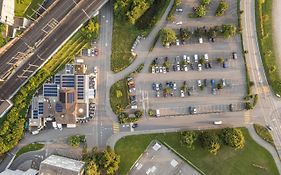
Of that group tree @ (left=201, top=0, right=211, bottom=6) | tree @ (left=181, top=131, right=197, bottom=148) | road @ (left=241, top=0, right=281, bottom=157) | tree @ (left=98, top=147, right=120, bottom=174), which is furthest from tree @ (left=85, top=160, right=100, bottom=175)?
tree @ (left=201, top=0, right=211, bottom=6)

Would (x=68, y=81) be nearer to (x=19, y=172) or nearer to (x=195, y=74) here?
(x=19, y=172)

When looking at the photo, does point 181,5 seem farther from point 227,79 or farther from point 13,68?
point 13,68

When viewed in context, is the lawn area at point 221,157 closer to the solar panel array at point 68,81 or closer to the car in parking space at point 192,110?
the car in parking space at point 192,110

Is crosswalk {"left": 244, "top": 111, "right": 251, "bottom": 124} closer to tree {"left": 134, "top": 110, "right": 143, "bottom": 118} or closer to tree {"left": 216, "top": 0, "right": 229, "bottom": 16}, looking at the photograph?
tree {"left": 216, "top": 0, "right": 229, "bottom": 16}

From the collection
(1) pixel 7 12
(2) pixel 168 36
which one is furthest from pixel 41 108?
(2) pixel 168 36

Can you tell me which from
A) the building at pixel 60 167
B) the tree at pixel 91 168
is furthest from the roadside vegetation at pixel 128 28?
the building at pixel 60 167
